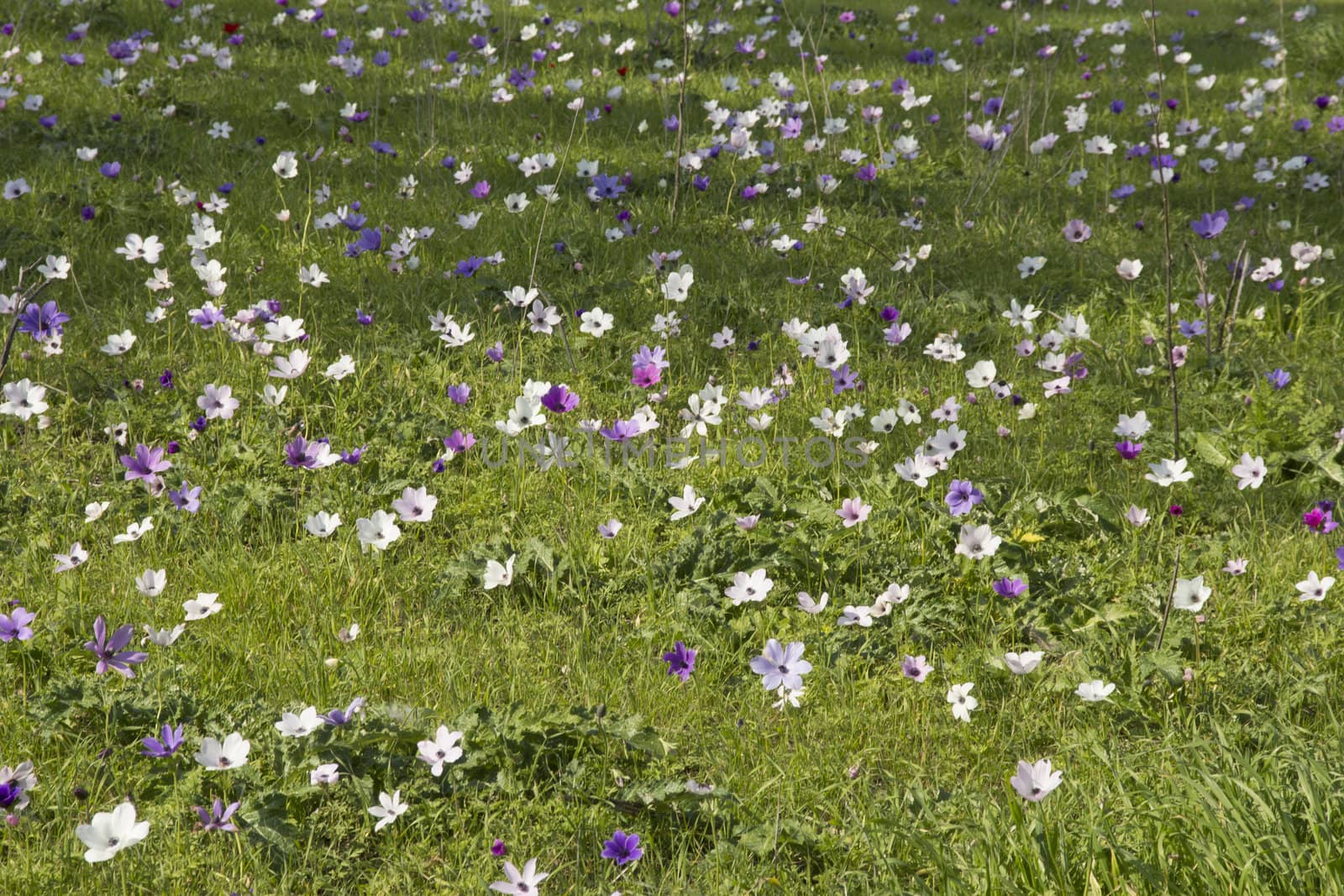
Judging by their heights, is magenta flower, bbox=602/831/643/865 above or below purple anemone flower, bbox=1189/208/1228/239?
above

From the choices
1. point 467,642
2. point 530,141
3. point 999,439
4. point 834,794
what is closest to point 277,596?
point 467,642

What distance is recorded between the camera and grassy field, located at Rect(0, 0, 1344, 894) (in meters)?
2.05

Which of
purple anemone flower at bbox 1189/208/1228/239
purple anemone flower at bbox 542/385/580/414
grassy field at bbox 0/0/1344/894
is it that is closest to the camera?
grassy field at bbox 0/0/1344/894

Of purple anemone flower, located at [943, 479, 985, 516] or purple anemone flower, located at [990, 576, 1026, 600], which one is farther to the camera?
purple anemone flower, located at [943, 479, 985, 516]

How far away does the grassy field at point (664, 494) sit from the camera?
205cm

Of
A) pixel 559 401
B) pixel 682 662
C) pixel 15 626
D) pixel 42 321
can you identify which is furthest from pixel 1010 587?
pixel 42 321

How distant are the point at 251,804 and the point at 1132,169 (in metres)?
4.52

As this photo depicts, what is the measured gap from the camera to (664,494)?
299cm

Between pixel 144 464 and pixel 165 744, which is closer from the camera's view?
pixel 165 744

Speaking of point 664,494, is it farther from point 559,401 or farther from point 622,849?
point 622,849

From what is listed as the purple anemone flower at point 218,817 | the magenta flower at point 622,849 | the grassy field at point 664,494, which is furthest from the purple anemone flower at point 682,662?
the purple anemone flower at point 218,817

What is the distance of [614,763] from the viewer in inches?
87.2

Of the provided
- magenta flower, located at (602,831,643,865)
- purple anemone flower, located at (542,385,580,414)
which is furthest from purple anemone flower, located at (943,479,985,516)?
magenta flower, located at (602,831,643,865)

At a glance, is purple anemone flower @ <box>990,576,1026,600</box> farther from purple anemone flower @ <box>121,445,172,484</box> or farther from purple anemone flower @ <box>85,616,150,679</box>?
purple anemone flower @ <box>121,445,172,484</box>
